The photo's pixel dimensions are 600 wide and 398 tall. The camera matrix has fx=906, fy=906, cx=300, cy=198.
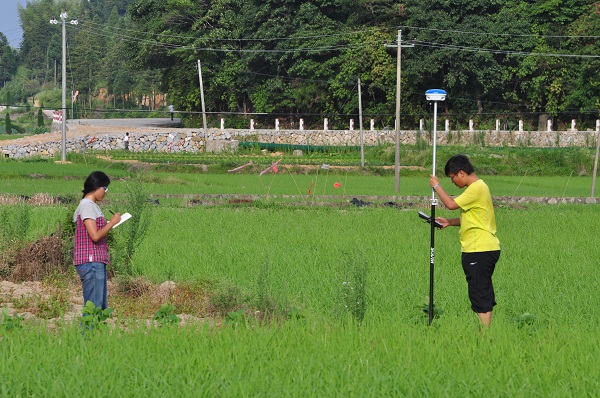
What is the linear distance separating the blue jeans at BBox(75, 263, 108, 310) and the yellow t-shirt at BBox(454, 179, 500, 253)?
2988 millimetres

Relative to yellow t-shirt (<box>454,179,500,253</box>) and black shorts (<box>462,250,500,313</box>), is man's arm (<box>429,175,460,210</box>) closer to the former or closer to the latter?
yellow t-shirt (<box>454,179,500,253</box>)

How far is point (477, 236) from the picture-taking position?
25.2 feet

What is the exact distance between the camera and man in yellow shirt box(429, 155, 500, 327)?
7.62 meters

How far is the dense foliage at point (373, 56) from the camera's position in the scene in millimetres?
46500

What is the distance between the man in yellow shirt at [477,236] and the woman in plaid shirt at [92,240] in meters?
2.84

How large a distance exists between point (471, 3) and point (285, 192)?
25216mm

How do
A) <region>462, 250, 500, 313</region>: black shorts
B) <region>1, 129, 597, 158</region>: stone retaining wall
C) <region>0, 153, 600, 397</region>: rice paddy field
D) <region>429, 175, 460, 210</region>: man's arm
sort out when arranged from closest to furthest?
<region>0, 153, 600, 397</region>: rice paddy field
<region>429, 175, 460, 210</region>: man's arm
<region>462, 250, 500, 313</region>: black shorts
<region>1, 129, 597, 158</region>: stone retaining wall

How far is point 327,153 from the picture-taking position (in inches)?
1772

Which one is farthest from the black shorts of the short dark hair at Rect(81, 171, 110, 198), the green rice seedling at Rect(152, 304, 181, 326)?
the short dark hair at Rect(81, 171, 110, 198)

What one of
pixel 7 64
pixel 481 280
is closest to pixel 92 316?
pixel 481 280

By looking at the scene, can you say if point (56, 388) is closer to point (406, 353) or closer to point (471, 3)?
point (406, 353)

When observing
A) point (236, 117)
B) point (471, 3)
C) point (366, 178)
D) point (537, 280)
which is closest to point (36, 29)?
point (236, 117)

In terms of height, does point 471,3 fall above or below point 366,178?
above

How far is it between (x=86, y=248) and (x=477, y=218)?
3244 mm
